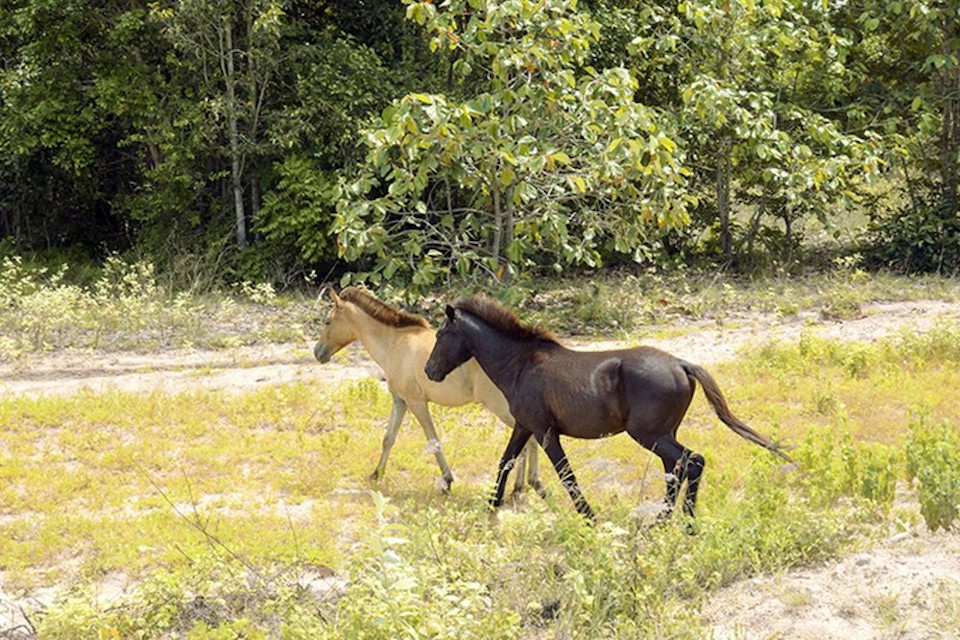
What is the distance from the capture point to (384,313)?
9.38 meters

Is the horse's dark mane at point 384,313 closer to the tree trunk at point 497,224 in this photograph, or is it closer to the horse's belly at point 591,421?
the horse's belly at point 591,421

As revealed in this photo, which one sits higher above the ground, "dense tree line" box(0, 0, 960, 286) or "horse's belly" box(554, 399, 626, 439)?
"dense tree line" box(0, 0, 960, 286)

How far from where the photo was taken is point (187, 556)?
6.74 m

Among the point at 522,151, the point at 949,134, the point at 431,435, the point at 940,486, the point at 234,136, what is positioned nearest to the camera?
the point at 940,486

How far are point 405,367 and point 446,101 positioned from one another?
6.99m

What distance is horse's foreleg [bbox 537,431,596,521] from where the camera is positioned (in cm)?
731

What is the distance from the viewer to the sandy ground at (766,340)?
220 inches

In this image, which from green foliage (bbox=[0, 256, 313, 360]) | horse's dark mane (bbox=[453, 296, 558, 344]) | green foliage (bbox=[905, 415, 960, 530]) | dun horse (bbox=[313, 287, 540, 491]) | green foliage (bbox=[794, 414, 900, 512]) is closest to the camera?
green foliage (bbox=[905, 415, 960, 530])

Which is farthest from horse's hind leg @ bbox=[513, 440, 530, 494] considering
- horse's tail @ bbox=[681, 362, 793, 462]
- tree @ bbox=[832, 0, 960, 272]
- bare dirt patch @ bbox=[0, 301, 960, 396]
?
tree @ bbox=[832, 0, 960, 272]

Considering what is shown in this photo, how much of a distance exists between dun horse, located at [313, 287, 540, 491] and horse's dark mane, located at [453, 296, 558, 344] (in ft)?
2.01

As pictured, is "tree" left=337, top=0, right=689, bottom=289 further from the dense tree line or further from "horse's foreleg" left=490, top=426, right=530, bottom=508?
"horse's foreleg" left=490, top=426, right=530, bottom=508

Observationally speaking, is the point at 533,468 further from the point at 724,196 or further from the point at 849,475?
the point at 724,196

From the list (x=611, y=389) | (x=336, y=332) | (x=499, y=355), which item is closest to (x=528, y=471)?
(x=499, y=355)

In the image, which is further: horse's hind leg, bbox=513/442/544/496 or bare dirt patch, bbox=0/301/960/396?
bare dirt patch, bbox=0/301/960/396
